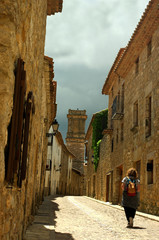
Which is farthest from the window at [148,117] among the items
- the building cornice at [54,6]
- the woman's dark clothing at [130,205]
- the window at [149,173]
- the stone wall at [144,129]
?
the woman's dark clothing at [130,205]

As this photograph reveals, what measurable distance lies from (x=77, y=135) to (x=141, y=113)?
4612cm

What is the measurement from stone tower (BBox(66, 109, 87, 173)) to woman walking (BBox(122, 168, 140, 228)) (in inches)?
1979

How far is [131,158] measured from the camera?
16.9 m

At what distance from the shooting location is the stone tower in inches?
2313

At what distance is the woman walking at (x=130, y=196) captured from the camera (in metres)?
7.95

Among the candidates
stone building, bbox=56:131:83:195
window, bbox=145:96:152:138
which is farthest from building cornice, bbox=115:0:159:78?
stone building, bbox=56:131:83:195

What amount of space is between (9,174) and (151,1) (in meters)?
11.7

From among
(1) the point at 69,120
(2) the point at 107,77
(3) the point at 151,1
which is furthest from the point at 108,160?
(1) the point at 69,120

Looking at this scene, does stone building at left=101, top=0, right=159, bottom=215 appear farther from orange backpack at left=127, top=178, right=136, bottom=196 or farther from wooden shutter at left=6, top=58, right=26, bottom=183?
wooden shutter at left=6, top=58, right=26, bottom=183

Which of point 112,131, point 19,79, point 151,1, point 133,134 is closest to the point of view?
point 19,79

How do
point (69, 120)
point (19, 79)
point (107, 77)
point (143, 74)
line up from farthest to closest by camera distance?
point (69, 120)
point (107, 77)
point (143, 74)
point (19, 79)

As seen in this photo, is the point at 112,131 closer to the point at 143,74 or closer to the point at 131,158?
the point at 131,158

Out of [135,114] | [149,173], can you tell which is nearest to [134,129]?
[135,114]

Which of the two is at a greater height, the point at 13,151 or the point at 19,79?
the point at 19,79
